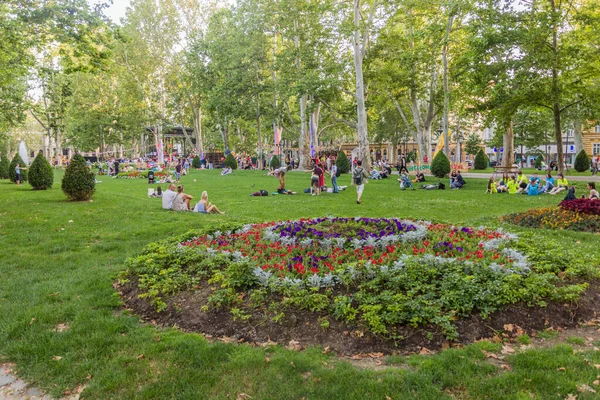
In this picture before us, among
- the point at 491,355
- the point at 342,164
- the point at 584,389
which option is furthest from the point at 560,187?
the point at 342,164

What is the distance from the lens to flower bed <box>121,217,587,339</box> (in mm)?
4613

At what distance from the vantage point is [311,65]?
26141 millimetres

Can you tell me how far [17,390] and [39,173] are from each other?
18.1 m

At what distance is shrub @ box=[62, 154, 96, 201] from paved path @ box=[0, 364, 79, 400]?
1193 cm

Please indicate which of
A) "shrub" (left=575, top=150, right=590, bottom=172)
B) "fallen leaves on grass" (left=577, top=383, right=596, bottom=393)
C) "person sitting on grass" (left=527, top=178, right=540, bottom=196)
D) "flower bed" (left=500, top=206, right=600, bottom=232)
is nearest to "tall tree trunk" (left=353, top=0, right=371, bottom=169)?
"person sitting on grass" (left=527, top=178, right=540, bottom=196)

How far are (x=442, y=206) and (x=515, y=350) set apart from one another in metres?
10.4

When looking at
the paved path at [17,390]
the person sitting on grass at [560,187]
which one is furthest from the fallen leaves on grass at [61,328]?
the person sitting on grass at [560,187]

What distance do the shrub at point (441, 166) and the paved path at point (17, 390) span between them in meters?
25.6

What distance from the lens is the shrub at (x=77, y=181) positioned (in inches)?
574

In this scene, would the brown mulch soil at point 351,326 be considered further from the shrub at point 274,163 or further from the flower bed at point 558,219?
the shrub at point 274,163

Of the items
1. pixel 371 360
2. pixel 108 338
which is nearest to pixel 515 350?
pixel 371 360

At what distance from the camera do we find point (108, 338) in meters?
4.48

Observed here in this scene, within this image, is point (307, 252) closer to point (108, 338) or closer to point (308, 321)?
→ point (308, 321)

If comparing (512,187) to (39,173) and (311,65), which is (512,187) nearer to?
(311,65)
